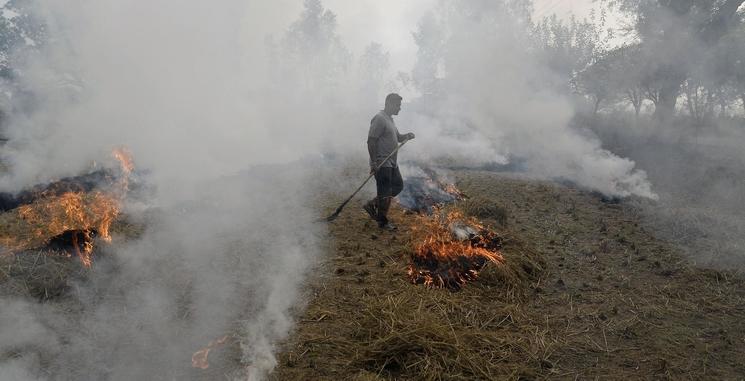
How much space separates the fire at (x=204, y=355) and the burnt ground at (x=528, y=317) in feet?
1.66

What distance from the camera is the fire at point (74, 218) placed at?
166 inches

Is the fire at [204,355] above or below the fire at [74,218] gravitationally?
below

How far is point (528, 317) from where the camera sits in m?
3.66

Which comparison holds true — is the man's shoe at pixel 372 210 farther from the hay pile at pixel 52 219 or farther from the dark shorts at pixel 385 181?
the hay pile at pixel 52 219

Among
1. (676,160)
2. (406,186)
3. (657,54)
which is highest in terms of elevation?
(657,54)

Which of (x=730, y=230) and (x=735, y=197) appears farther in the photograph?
(x=735, y=197)

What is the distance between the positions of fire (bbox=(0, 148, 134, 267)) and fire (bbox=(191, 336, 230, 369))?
74.5 inches

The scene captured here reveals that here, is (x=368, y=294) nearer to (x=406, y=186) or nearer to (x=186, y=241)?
(x=186, y=241)

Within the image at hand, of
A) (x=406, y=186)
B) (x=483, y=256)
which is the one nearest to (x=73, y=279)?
(x=483, y=256)

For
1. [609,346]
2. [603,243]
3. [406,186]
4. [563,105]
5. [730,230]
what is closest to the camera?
[609,346]

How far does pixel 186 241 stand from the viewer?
16.8 ft

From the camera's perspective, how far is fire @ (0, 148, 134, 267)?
4227 mm

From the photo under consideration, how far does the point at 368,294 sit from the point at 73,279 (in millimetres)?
2788

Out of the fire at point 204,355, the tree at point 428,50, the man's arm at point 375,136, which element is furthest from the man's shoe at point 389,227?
the tree at point 428,50
